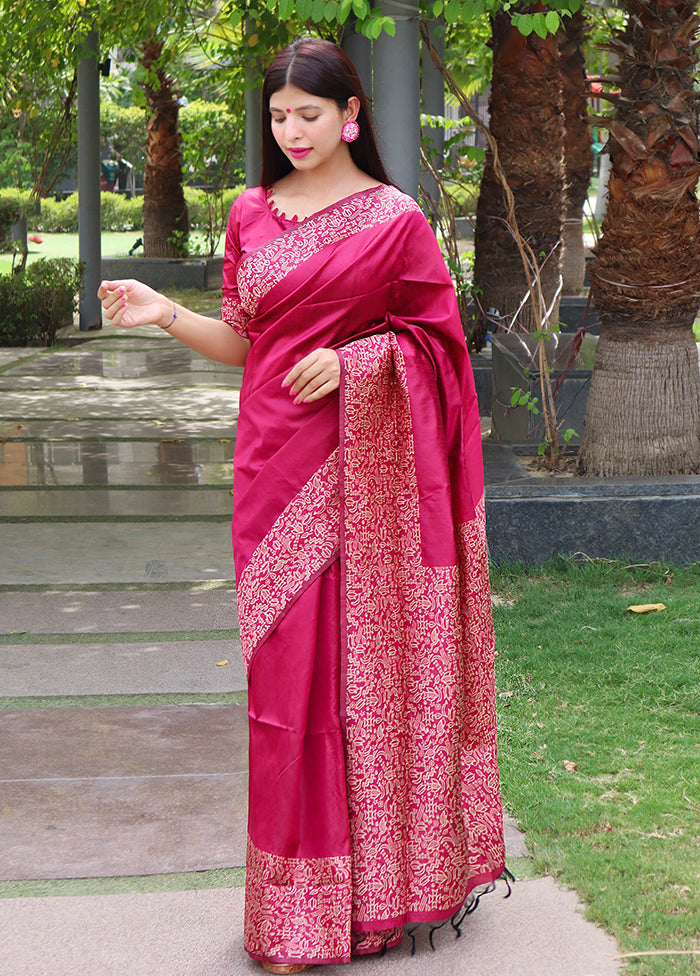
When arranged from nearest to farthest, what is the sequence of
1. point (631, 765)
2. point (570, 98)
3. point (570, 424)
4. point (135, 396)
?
point (631, 765)
point (570, 424)
point (135, 396)
point (570, 98)

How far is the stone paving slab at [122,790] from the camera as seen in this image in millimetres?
3086

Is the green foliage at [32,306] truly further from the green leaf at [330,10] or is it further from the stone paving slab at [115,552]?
the green leaf at [330,10]

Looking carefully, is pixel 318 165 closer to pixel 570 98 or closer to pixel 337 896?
pixel 337 896

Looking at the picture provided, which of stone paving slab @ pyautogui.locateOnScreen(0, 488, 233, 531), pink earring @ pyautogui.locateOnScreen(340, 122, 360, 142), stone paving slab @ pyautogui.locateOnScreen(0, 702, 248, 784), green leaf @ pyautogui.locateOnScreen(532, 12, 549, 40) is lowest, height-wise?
stone paving slab @ pyautogui.locateOnScreen(0, 702, 248, 784)

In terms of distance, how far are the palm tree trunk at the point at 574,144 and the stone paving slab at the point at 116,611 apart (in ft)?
22.5

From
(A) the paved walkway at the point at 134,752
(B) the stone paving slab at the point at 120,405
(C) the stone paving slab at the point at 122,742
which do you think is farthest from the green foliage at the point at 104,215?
(C) the stone paving slab at the point at 122,742

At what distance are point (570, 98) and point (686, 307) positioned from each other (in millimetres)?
7364

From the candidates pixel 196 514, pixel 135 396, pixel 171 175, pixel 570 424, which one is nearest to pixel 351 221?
pixel 196 514

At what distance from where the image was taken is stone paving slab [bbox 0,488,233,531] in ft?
21.7

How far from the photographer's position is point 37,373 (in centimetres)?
1166

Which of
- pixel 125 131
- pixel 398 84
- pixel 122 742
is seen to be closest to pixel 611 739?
pixel 122 742

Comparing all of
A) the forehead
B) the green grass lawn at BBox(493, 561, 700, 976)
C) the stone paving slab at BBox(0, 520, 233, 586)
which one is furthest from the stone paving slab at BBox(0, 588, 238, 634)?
the forehead

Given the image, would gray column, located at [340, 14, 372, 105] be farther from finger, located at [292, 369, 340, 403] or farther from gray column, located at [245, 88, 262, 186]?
gray column, located at [245, 88, 262, 186]

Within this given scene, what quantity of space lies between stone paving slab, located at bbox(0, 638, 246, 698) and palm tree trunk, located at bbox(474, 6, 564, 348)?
4.44 metres
